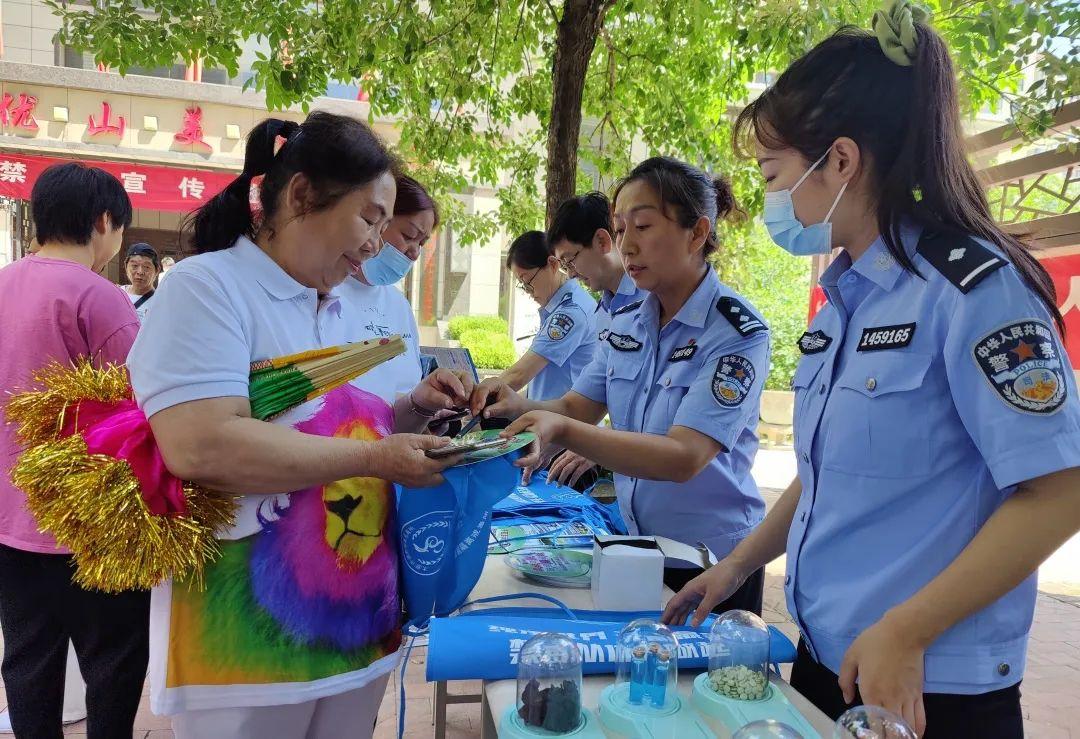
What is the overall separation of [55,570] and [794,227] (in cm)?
212

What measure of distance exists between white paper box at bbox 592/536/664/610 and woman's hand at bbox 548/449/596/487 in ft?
3.36

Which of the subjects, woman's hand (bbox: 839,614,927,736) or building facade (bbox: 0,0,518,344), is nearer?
woman's hand (bbox: 839,614,927,736)

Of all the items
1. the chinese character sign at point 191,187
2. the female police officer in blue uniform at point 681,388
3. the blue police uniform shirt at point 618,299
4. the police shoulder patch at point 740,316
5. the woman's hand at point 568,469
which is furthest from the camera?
the chinese character sign at point 191,187

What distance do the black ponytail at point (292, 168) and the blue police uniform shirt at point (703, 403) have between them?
0.94m

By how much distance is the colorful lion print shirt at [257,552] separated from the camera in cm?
130

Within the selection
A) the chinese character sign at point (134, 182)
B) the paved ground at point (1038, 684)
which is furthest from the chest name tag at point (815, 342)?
the chinese character sign at point (134, 182)

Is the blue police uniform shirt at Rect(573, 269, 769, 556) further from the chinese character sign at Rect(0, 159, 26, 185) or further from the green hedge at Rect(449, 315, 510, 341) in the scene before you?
the chinese character sign at Rect(0, 159, 26, 185)

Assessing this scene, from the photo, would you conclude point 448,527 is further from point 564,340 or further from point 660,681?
point 564,340

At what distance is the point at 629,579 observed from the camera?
1.59 meters

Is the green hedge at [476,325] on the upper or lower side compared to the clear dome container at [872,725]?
upper

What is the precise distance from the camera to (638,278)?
2.16 metres

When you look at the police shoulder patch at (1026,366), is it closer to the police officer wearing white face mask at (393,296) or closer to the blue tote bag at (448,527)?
the blue tote bag at (448,527)

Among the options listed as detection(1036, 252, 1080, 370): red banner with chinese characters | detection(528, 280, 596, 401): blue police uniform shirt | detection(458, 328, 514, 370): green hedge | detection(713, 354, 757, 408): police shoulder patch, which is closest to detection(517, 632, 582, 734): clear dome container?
detection(713, 354, 757, 408): police shoulder patch

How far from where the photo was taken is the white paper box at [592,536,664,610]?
62.6 inches
